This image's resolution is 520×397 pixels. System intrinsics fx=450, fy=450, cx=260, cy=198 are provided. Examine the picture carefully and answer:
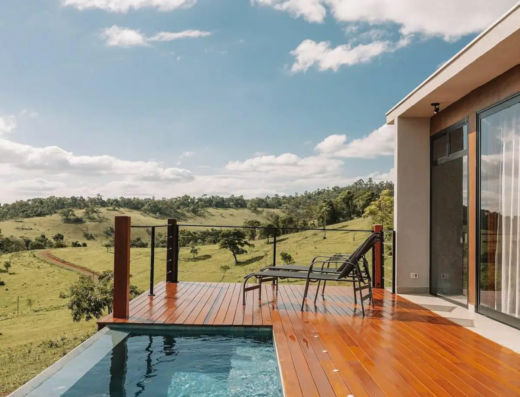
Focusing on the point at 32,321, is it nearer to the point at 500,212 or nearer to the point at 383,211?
the point at 383,211

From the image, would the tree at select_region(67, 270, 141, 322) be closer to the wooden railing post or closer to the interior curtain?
the wooden railing post

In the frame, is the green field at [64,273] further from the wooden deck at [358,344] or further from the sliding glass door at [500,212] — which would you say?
the sliding glass door at [500,212]

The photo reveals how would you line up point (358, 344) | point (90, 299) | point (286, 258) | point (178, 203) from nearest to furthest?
point (358, 344), point (286, 258), point (90, 299), point (178, 203)

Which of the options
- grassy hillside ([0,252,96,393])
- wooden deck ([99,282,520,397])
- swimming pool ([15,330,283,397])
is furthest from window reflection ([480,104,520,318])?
grassy hillside ([0,252,96,393])

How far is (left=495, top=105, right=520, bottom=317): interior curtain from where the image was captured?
447 cm

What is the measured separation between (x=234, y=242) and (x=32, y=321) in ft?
59.1

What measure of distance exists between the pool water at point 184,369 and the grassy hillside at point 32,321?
26772mm

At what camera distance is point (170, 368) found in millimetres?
3607

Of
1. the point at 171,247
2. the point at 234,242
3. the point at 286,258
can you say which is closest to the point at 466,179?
the point at 171,247

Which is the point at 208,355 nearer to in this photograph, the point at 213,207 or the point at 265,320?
the point at 265,320

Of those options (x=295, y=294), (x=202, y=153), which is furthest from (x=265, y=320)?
(x=202, y=153)

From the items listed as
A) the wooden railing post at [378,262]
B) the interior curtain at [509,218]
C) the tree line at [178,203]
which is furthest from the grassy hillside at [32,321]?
the interior curtain at [509,218]

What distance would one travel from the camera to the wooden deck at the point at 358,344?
2.92m

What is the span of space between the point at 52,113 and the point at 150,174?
16.8 meters
